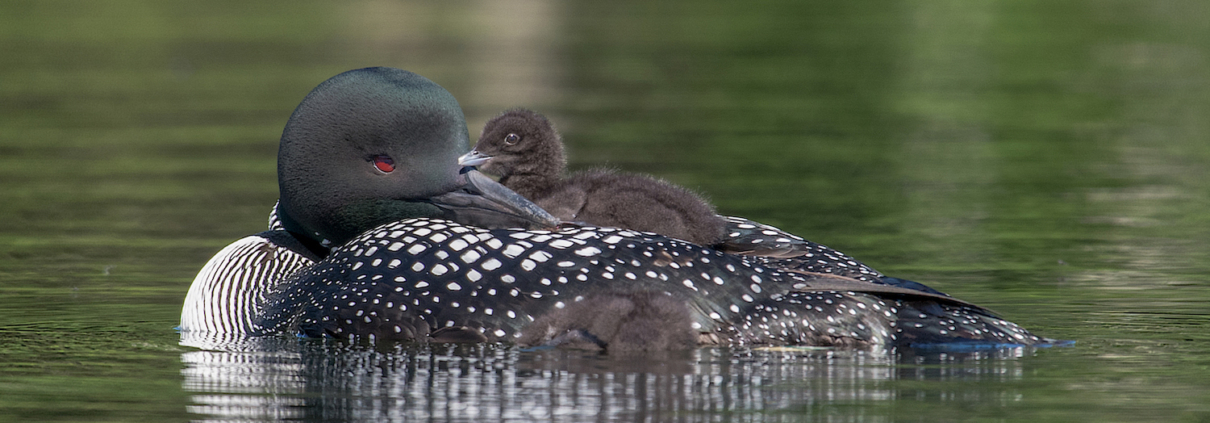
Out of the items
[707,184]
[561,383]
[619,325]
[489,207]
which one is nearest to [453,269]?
[489,207]

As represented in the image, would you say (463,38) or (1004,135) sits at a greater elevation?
(463,38)

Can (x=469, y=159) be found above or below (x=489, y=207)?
above

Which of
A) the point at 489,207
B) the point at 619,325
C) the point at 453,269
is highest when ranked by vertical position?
the point at 489,207

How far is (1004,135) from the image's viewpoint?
12.7 metres

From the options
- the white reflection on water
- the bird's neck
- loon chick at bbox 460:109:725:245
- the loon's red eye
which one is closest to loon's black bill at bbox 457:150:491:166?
loon chick at bbox 460:109:725:245

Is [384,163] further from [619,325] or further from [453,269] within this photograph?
[619,325]

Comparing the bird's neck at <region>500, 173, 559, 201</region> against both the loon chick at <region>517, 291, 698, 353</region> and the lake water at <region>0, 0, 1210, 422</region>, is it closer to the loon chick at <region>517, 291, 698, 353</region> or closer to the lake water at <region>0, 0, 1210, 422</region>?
the lake water at <region>0, 0, 1210, 422</region>

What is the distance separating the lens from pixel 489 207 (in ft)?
18.3

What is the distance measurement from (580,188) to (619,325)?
1138mm

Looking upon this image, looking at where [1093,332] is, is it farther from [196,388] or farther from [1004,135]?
[1004,135]

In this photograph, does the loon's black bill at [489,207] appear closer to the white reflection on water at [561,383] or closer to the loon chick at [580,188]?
the loon chick at [580,188]

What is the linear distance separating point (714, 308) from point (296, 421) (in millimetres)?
1400

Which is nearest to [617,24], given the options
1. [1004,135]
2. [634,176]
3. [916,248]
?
[1004,135]

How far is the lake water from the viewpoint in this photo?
4.64m
